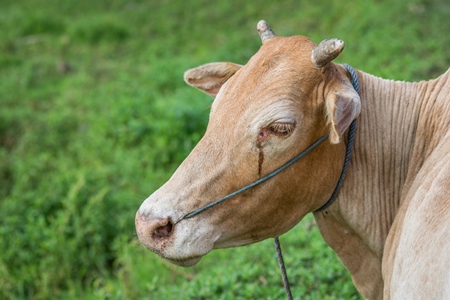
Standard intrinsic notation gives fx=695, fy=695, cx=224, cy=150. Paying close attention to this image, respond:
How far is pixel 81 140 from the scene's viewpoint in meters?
8.56

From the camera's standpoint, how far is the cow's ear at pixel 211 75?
3580mm

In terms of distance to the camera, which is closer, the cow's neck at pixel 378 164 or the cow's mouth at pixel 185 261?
the cow's mouth at pixel 185 261

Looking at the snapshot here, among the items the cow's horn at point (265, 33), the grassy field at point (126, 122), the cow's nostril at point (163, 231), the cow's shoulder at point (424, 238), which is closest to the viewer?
Answer: the cow's shoulder at point (424, 238)

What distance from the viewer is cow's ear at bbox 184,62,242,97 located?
3580 mm

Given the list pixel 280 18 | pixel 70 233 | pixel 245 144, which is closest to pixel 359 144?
pixel 245 144

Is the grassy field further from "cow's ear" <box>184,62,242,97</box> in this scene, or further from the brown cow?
"cow's ear" <box>184,62,242,97</box>

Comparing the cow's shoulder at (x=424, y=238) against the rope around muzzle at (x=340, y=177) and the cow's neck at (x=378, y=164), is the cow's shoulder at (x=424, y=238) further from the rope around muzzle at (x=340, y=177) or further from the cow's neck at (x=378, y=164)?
the rope around muzzle at (x=340, y=177)

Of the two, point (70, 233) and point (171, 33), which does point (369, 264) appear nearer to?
point (70, 233)

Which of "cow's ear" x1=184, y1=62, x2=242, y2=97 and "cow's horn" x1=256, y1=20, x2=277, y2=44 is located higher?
"cow's horn" x1=256, y1=20, x2=277, y2=44

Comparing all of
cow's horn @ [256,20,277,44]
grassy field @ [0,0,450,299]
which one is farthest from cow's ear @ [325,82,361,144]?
grassy field @ [0,0,450,299]

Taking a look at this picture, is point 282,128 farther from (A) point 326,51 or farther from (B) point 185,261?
(B) point 185,261

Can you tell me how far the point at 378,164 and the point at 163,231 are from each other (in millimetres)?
1082

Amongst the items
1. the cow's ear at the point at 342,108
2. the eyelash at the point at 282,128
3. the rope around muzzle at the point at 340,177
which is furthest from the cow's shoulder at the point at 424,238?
the eyelash at the point at 282,128

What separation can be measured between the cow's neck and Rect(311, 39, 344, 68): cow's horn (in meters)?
0.37
